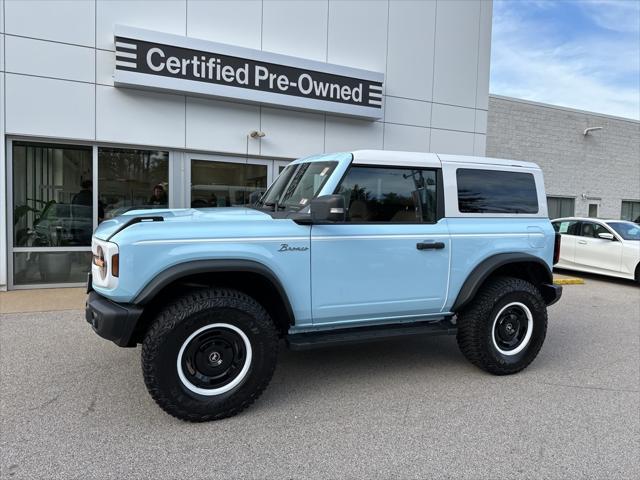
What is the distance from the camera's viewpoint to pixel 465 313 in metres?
4.50

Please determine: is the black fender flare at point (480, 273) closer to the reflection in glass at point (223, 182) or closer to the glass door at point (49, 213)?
the reflection in glass at point (223, 182)

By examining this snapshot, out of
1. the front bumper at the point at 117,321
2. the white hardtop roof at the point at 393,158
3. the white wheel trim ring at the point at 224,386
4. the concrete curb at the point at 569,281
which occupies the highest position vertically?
the white hardtop roof at the point at 393,158

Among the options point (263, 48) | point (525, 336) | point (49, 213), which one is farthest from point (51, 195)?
point (525, 336)

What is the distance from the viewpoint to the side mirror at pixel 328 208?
344 cm

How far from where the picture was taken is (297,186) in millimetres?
4414

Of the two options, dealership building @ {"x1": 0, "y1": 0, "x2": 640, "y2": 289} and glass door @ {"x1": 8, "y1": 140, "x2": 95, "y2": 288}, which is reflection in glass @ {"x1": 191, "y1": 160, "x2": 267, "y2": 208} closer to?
dealership building @ {"x1": 0, "y1": 0, "x2": 640, "y2": 289}

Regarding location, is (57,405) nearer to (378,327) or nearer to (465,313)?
(378,327)

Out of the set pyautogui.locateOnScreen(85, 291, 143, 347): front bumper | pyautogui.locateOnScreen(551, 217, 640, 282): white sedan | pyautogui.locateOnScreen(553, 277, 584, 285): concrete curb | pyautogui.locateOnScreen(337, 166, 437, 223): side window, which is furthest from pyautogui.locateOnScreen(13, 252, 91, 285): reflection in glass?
pyautogui.locateOnScreen(551, 217, 640, 282): white sedan

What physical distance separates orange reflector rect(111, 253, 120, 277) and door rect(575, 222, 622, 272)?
35.8ft

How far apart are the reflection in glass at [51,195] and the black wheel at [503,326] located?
6837mm

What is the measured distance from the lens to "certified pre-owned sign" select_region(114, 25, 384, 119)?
311 inches

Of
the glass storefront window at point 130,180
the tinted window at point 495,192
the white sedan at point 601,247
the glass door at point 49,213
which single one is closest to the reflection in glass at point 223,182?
the glass storefront window at point 130,180

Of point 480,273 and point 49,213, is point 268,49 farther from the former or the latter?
point 480,273

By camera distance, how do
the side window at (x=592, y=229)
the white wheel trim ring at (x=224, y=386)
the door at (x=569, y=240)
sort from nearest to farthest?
the white wheel trim ring at (x=224, y=386), the side window at (x=592, y=229), the door at (x=569, y=240)
